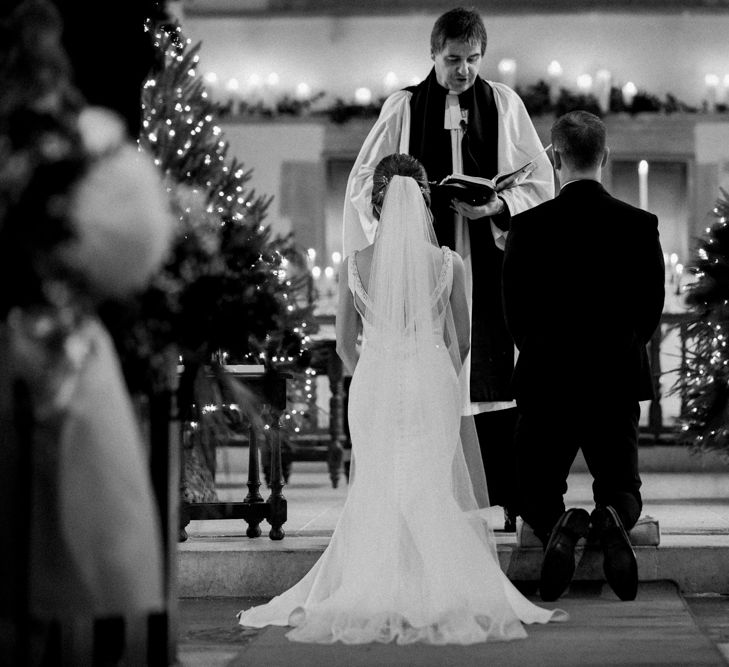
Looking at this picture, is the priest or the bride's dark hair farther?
the priest

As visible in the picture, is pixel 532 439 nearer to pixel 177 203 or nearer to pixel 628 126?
pixel 177 203

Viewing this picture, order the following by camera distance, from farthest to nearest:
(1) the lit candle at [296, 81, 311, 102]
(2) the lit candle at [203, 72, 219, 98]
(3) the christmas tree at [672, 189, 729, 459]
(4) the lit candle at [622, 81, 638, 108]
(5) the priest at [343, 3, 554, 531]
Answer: (1) the lit candle at [296, 81, 311, 102]
(2) the lit candle at [203, 72, 219, 98]
(4) the lit candle at [622, 81, 638, 108]
(3) the christmas tree at [672, 189, 729, 459]
(5) the priest at [343, 3, 554, 531]

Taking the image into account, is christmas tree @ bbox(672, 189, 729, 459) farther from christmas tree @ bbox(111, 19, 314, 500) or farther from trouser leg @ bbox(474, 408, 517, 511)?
christmas tree @ bbox(111, 19, 314, 500)

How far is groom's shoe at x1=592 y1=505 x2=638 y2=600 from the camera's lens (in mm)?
4508

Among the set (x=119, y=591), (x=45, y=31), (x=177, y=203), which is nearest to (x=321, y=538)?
(x=177, y=203)

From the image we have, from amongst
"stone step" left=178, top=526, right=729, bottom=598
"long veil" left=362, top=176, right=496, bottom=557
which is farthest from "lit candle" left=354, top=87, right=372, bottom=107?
"stone step" left=178, top=526, right=729, bottom=598

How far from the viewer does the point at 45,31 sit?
2191 mm

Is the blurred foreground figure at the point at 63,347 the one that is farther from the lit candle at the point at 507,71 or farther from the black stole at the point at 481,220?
the lit candle at the point at 507,71

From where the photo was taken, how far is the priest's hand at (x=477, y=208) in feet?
17.9

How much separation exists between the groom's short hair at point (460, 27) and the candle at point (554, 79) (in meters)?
6.11

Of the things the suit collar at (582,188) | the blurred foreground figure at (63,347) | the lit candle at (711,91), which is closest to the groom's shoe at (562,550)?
the suit collar at (582,188)

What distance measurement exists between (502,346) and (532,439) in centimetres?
98

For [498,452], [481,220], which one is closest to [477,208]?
[481,220]

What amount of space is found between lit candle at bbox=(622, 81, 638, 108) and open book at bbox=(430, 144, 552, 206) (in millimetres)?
6238
